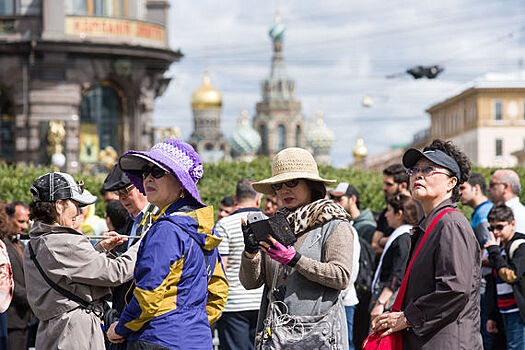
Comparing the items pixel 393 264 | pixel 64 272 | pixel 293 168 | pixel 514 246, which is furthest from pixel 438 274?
pixel 514 246

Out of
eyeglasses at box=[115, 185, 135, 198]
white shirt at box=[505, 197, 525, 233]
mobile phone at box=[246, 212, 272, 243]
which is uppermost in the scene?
eyeglasses at box=[115, 185, 135, 198]

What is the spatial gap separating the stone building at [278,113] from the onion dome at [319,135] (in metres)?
15.0

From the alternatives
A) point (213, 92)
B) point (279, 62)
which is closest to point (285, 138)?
point (279, 62)

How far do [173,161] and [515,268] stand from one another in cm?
463

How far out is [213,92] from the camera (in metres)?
133

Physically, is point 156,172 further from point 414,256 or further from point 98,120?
point 98,120

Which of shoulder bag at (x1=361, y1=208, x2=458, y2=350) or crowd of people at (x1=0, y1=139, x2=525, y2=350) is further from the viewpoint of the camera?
shoulder bag at (x1=361, y1=208, x2=458, y2=350)

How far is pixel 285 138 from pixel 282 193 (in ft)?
590

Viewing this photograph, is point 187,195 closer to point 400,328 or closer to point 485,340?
point 400,328

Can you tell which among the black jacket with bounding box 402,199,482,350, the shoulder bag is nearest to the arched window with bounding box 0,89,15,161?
the shoulder bag

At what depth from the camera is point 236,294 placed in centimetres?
880

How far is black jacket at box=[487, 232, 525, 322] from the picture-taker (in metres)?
8.75

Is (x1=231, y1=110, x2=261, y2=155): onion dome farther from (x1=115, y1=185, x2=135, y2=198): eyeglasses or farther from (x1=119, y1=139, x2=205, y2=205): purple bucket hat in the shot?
(x1=119, y1=139, x2=205, y2=205): purple bucket hat

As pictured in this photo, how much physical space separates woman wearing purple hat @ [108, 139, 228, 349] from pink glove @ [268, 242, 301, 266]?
1.14 feet
